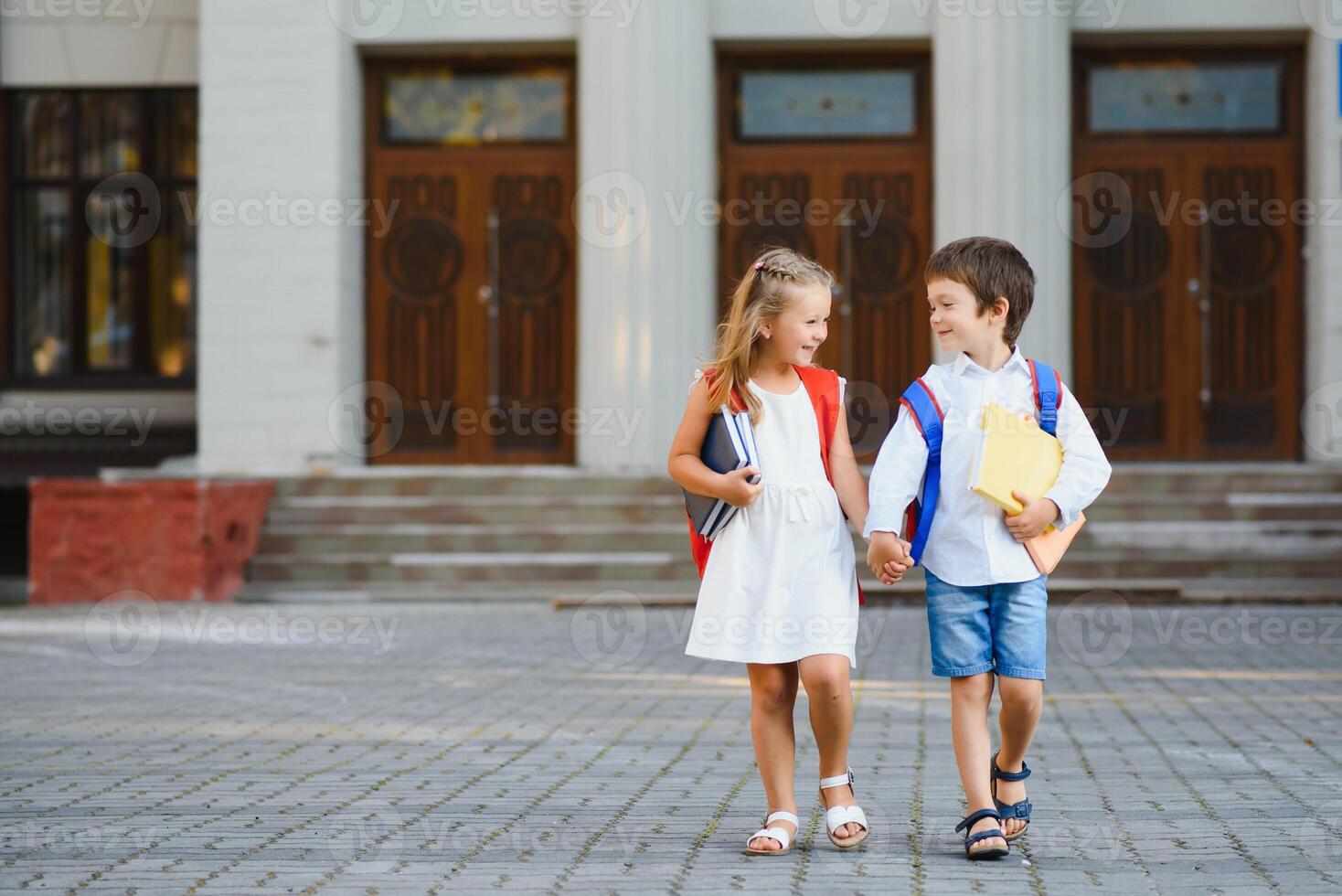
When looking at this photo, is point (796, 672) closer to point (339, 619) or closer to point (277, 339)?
point (339, 619)

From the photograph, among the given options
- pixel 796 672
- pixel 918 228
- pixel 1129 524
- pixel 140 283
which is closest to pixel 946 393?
pixel 796 672

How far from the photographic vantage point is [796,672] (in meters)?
4.96

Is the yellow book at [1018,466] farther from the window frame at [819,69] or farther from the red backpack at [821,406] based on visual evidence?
the window frame at [819,69]

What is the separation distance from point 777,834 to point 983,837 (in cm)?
55

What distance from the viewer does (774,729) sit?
4891mm

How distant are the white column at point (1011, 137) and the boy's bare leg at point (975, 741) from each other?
11755 mm

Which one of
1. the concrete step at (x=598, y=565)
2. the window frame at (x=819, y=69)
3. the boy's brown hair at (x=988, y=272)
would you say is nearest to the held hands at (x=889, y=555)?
the boy's brown hair at (x=988, y=272)

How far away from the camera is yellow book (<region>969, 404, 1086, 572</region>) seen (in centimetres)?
473

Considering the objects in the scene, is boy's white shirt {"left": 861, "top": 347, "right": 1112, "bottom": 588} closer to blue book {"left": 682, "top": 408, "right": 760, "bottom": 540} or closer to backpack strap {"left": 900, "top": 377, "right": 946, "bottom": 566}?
backpack strap {"left": 900, "top": 377, "right": 946, "bottom": 566}

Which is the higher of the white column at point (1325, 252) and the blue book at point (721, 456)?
the white column at point (1325, 252)

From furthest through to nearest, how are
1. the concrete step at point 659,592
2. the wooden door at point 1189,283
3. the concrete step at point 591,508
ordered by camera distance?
the wooden door at point 1189,283, the concrete step at point 591,508, the concrete step at point 659,592

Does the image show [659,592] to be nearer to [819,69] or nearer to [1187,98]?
[819,69]

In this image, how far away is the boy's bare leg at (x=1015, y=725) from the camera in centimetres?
479

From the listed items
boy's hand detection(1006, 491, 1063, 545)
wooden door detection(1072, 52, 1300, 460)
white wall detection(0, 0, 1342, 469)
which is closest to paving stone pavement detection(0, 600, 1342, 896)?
boy's hand detection(1006, 491, 1063, 545)
